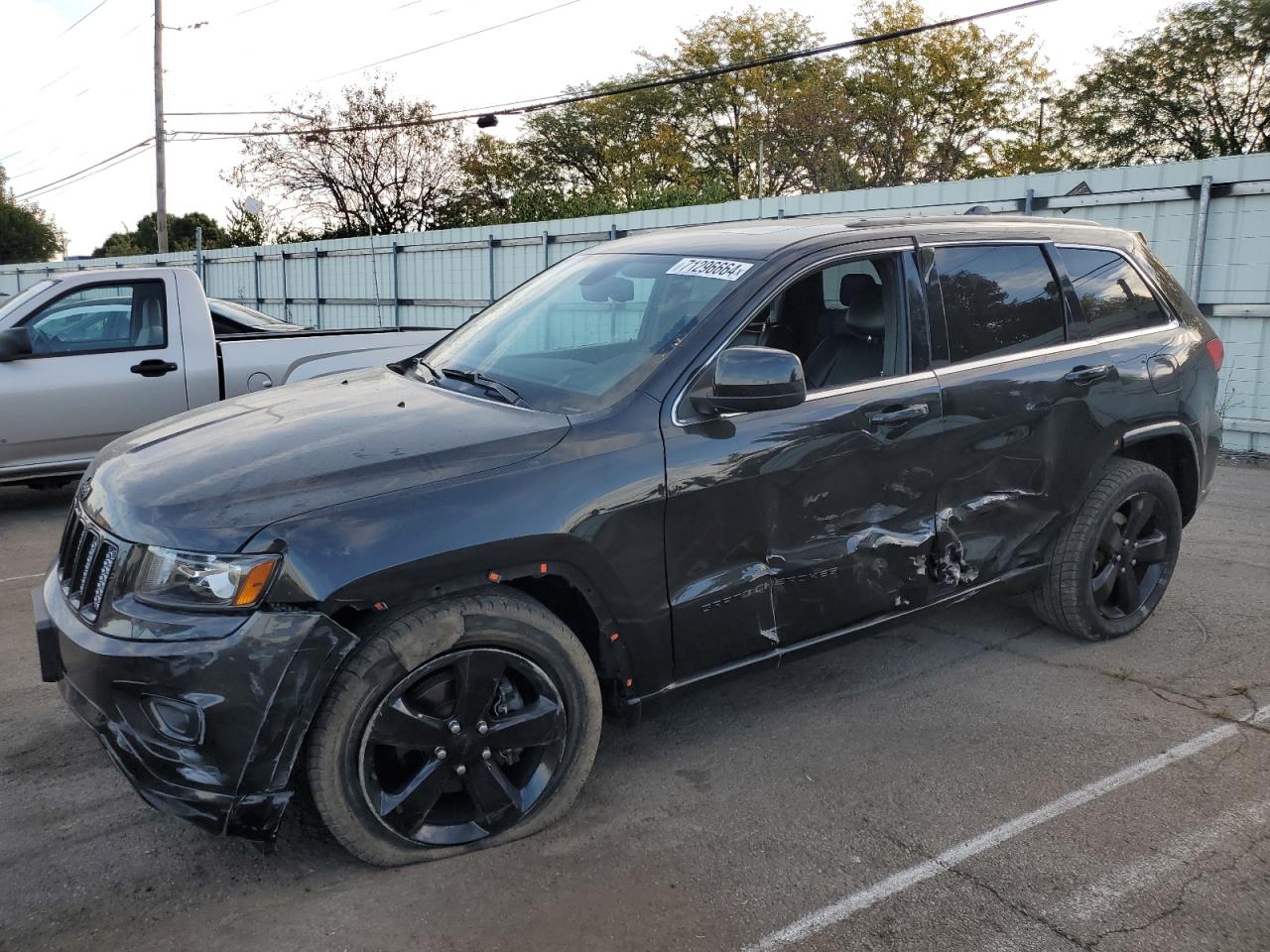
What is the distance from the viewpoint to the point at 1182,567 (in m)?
5.89

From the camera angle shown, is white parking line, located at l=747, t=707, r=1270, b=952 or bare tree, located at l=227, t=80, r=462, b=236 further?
bare tree, located at l=227, t=80, r=462, b=236

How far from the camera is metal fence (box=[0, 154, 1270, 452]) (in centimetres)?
920

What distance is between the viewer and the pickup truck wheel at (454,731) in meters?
2.75

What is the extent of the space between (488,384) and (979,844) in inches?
84.8

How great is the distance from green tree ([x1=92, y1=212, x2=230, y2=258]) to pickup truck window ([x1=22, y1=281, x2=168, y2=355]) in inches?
1811

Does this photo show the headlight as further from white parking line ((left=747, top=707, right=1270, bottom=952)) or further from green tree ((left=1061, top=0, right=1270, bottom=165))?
green tree ((left=1061, top=0, right=1270, bottom=165))

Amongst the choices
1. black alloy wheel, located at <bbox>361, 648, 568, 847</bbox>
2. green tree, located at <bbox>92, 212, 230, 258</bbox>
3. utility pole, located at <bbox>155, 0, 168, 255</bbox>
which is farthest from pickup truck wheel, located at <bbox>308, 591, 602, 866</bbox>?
green tree, located at <bbox>92, 212, 230, 258</bbox>

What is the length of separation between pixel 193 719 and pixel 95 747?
142cm

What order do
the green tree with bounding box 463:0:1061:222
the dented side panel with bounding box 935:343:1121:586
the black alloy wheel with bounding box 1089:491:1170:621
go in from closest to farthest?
the dented side panel with bounding box 935:343:1121:586, the black alloy wheel with bounding box 1089:491:1170:621, the green tree with bounding box 463:0:1061:222

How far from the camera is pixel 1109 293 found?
14.9ft

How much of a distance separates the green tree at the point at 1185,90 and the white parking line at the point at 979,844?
36.8m

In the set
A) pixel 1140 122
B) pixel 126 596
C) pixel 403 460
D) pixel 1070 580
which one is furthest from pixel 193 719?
pixel 1140 122

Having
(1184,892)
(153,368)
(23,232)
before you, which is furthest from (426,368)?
(23,232)

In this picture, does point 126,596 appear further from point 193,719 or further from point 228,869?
point 228,869
